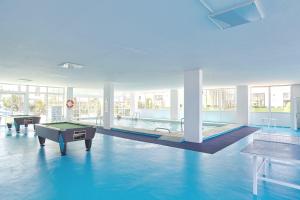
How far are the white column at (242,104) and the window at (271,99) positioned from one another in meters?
1.76

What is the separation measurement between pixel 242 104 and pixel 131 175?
33.0 feet

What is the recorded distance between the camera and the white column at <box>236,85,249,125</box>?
37.4 feet

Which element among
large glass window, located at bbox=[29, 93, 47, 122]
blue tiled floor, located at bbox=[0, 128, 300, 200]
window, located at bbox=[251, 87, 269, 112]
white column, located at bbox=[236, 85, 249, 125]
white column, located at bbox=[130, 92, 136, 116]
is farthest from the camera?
white column, located at bbox=[130, 92, 136, 116]

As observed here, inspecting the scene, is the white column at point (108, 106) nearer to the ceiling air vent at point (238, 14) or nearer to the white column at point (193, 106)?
the white column at point (193, 106)

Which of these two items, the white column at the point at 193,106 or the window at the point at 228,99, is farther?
the window at the point at 228,99

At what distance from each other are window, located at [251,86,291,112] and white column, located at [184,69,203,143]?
8.28 m

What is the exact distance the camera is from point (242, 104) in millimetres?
11547

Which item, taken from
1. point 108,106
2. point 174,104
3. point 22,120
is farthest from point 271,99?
point 22,120

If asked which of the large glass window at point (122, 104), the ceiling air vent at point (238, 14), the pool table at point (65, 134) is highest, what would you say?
the ceiling air vent at point (238, 14)

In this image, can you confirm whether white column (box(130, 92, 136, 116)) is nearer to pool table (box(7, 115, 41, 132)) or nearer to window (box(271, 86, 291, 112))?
pool table (box(7, 115, 41, 132))

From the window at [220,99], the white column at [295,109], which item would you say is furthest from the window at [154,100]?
the white column at [295,109]

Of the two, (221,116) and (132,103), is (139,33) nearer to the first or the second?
(221,116)

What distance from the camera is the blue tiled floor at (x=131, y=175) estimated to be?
300cm

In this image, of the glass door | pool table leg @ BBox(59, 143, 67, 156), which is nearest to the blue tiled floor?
pool table leg @ BBox(59, 143, 67, 156)
